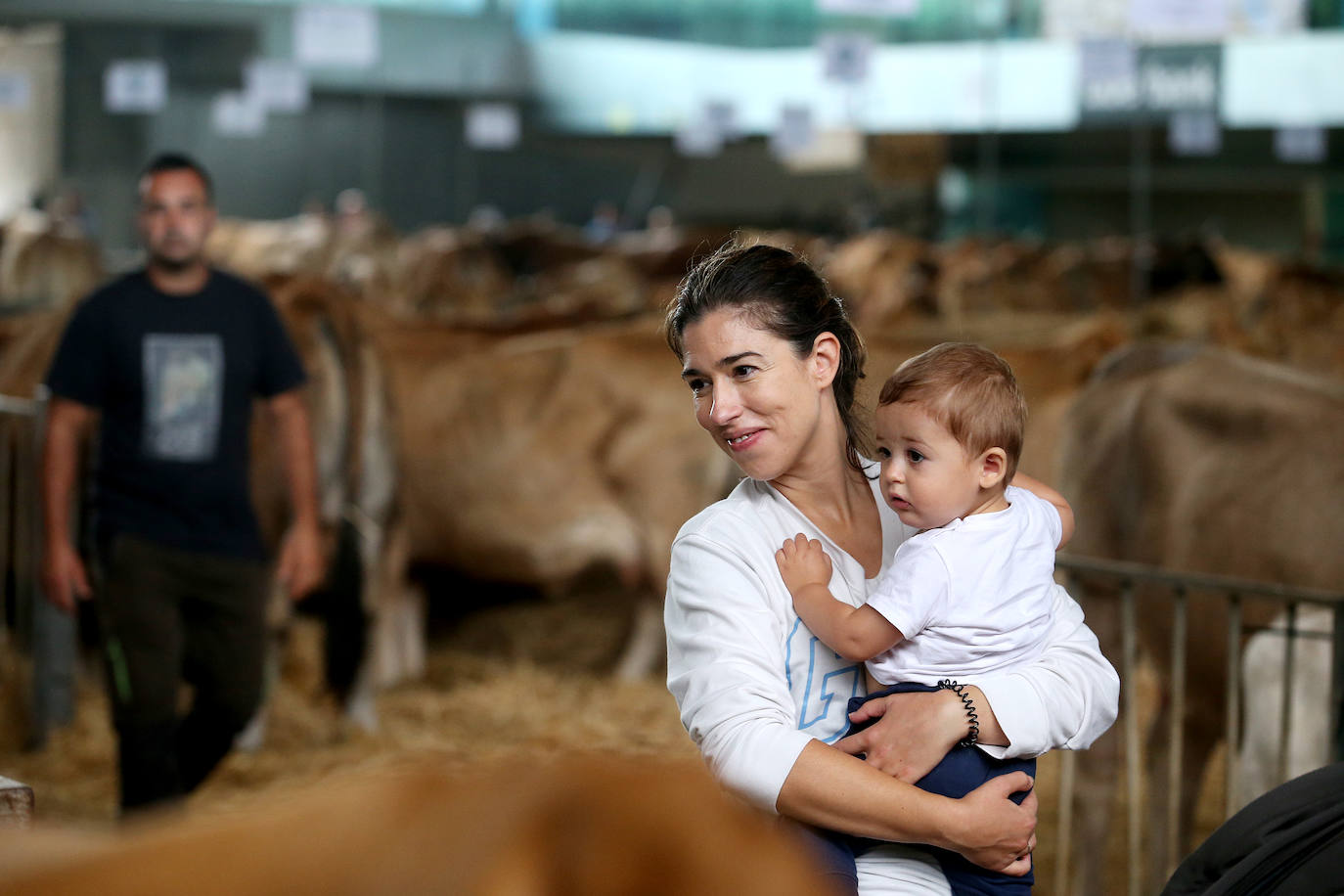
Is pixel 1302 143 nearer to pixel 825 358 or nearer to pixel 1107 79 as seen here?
pixel 1107 79

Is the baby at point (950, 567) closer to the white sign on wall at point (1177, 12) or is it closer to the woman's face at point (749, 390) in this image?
the woman's face at point (749, 390)

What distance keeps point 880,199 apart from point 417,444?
10.5 meters

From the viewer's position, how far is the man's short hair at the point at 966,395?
1702mm

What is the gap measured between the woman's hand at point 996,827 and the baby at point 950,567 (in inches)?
A: 1.5

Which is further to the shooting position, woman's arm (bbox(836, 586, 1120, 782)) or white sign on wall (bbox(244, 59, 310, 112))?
white sign on wall (bbox(244, 59, 310, 112))

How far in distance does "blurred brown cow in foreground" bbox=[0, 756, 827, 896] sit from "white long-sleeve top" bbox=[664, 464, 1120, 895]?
0.93 metres

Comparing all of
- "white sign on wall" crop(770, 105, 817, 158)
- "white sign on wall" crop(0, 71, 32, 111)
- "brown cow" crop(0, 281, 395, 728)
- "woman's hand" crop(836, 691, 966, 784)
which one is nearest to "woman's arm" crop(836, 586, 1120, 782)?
"woman's hand" crop(836, 691, 966, 784)

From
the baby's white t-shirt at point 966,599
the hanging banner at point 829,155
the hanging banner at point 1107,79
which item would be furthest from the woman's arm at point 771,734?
the hanging banner at point 829,155

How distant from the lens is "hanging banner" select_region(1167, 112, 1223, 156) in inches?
452

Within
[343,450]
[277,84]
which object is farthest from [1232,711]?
[277,84]

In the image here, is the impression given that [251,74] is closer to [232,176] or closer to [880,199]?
[232,176]

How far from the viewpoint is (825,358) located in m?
1.82

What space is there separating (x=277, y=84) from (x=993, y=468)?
10654mm

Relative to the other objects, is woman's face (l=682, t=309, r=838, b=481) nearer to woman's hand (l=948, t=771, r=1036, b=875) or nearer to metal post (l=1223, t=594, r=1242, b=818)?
woman's hand (l=948, t=771, r=1036, b=875)
